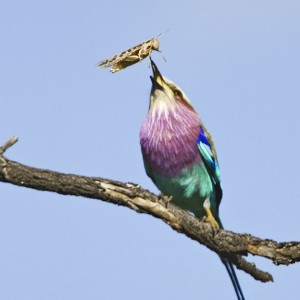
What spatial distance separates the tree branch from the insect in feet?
3.78

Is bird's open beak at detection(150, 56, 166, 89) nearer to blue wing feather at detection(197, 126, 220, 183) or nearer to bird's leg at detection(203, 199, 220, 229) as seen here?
blue wing feather at detection(197, 126, 220, 183)

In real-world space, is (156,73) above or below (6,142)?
above

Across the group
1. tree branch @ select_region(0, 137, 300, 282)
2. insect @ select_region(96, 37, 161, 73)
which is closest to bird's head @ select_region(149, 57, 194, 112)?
insect @ select_region(96, 37, 161, 73)

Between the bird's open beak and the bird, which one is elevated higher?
the bird's open beak

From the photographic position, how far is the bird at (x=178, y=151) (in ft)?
26.2

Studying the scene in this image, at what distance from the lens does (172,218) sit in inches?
253

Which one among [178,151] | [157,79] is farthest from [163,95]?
[178,151]

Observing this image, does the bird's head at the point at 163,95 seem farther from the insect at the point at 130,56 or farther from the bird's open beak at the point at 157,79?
the insect at the point at 130,56

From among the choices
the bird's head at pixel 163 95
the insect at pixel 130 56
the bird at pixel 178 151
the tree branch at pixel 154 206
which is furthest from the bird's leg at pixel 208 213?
the insect at pixel 130 56

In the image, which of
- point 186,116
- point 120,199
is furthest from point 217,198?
point 120,199

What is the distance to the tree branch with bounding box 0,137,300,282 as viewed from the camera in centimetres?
591

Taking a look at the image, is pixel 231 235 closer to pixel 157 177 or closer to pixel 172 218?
pixel 172 218

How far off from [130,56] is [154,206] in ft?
4.47

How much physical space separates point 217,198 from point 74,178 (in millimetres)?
2744
